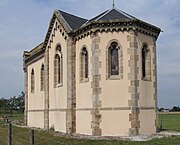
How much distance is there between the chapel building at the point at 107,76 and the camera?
68.7 feet

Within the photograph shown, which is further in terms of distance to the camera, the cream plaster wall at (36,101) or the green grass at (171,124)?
the green grass at (171,124)

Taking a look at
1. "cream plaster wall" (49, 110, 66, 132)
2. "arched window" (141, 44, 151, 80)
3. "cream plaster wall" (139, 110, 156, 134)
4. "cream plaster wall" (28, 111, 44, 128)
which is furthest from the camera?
"cream plaster wall" (28, 111, 44, 128)

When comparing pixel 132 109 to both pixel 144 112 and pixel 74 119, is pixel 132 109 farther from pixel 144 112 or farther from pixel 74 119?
pixel 74 119

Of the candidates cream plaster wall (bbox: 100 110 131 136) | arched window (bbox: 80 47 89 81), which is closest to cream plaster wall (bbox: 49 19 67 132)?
arched window (bbox: 80 47 89 81)

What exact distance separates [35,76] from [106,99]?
1276cm

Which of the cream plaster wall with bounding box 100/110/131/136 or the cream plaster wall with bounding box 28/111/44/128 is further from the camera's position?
the cream plaster wall with bounding box 28/111/44/128

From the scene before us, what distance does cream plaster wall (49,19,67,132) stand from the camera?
2445cm

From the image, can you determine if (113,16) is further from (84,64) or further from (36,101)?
(36,101)

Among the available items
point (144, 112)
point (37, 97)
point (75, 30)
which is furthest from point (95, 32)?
point (37, 97)

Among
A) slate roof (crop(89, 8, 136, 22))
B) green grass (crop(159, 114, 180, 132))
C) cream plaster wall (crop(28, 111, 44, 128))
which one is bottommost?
green grass (crop(159, 114, 180, 132))

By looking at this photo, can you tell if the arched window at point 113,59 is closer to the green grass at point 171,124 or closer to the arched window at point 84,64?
the arched window at point 84,64

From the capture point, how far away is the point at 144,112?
21797mm

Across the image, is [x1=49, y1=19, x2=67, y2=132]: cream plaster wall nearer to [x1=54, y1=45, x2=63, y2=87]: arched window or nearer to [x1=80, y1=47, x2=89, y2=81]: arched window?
[x1=54, y1=45, x2=63, y2=87]: arched window

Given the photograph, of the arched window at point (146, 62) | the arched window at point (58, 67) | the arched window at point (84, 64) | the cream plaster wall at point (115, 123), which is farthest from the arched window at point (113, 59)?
the arched window at point (58, 67)
